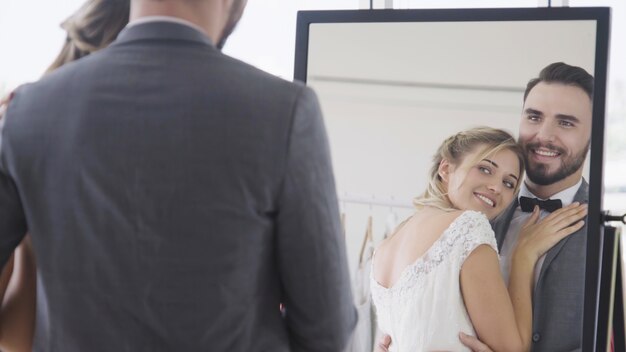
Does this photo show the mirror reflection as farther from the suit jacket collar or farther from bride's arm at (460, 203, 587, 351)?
the suit jacket collar

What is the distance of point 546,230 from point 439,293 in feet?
0.98

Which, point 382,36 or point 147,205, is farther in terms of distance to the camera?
point 382,36

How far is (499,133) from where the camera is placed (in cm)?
191

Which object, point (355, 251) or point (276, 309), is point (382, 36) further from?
point (276, 309)

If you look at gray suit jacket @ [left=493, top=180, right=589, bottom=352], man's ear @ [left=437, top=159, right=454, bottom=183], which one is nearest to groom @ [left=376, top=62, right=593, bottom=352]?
gray suit jacket @ [left=493, top=180, right=589, bottom=352]

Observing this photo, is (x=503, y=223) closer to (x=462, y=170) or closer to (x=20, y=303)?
(x=462, y=170)

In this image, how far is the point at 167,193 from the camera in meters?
1.03

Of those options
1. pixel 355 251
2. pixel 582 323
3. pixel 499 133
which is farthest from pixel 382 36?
pixel 582 323

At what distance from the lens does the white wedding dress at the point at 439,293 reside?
1854mm

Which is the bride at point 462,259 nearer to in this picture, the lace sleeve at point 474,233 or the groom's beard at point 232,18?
the lace sleeve at point 474,233

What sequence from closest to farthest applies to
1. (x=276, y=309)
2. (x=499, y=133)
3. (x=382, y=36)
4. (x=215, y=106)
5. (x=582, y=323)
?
(x=215, y=106) → (x=276, y=309) → (x=582, y=323) → (x=499, y=133) → (x=382, y=36)

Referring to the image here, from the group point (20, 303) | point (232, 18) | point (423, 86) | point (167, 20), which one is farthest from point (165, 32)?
point (423, 86)

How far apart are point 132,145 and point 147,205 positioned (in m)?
0.08

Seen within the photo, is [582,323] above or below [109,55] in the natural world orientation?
below
